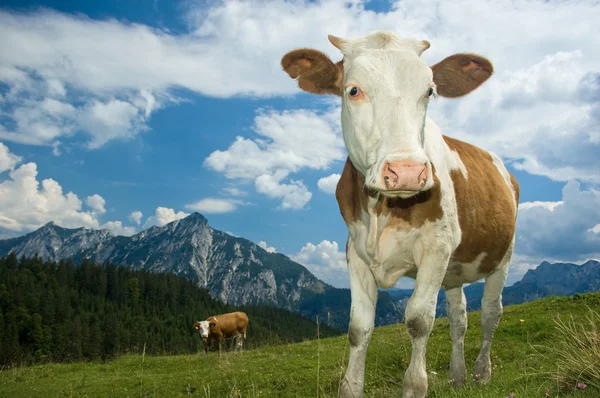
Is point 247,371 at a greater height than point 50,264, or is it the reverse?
point 50,264

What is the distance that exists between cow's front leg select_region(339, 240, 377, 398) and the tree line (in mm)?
59308

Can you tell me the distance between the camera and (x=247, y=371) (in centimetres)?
1415

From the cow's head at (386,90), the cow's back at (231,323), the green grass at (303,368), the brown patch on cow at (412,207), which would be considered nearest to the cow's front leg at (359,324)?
the brown patch on cow at (412,207)

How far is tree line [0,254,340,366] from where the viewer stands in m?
85.1

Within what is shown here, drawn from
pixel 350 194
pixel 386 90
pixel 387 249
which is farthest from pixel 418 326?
pixel 386 90

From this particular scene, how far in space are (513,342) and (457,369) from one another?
767 cm

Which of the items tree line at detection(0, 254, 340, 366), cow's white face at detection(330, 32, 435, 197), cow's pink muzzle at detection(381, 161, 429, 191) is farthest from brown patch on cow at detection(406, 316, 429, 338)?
tree line at detection(0, 254, 340, 366)

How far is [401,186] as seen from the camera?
3.43m

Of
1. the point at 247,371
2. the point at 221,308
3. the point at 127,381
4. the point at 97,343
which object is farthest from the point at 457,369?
the point at 221,308

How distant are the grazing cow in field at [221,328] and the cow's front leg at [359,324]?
90.0ft

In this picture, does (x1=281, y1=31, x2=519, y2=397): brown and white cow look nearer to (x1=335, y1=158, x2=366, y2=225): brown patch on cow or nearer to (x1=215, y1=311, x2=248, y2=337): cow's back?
(x1=335, y1=158, x2=366, y2=225): brown patch on cow

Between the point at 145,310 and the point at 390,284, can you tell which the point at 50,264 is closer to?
the point at 145,310

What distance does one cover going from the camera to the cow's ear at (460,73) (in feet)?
16.8

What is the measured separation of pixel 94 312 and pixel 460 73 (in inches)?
4444
